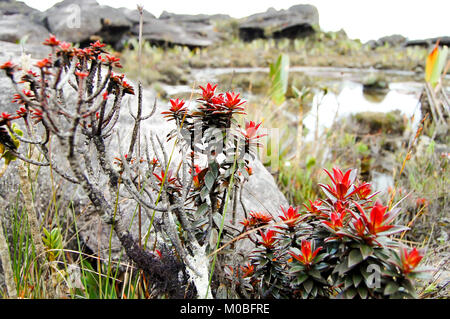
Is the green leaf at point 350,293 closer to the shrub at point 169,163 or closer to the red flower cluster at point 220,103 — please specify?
the shrub at point 169,163

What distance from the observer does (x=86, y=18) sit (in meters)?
14.2

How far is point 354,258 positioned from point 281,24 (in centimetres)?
3022

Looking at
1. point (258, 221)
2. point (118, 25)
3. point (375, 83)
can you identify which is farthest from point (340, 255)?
point (118, 25)

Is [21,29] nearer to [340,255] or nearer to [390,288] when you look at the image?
[340,255]

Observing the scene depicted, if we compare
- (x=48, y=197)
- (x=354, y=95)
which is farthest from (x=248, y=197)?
(x=354, y=95)

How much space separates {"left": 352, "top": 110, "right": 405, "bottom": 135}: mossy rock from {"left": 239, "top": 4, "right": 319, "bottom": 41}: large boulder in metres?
24.3

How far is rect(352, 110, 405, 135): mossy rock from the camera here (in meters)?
4.99

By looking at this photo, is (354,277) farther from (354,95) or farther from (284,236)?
(354,95)

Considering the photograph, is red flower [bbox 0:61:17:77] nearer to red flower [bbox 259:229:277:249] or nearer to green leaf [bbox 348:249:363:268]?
red flower [bbox 259:229:277:249]

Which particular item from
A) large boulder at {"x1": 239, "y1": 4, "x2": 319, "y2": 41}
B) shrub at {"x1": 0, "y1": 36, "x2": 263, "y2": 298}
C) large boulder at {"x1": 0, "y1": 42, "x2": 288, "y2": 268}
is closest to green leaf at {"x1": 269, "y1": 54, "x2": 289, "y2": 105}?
large boulder at {"x1": 0, "y1": 42, "x2": 288, "y2": 268}

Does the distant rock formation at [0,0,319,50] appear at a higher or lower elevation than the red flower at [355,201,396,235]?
higher

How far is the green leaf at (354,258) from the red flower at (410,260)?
0.09 meters

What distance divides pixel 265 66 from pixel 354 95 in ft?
20.4

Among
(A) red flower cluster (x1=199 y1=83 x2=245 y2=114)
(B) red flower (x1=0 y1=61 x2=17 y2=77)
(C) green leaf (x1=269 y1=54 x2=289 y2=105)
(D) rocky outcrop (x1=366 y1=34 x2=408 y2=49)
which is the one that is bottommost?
(A) red flower cluster (x1=199 y1=83 x2=245 y2=114)
